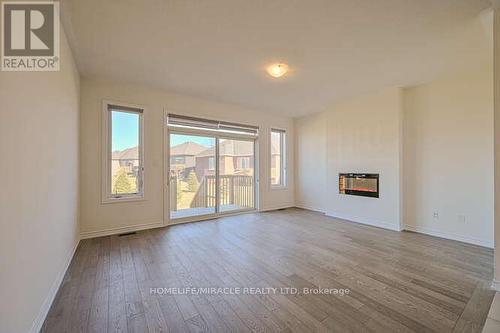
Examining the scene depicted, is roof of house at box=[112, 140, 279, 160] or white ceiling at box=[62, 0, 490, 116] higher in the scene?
white ceiling at box=[62, 0, 490, 116]

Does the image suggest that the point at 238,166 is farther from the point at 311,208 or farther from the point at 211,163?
the point at 311,208

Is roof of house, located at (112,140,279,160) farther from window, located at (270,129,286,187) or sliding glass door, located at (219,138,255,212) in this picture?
window, located at (270,129,286,187)

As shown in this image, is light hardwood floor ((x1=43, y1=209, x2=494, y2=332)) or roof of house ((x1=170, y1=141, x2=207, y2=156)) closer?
light hardwood floor ((x1=43, y1=209, x2=494, y2=332))

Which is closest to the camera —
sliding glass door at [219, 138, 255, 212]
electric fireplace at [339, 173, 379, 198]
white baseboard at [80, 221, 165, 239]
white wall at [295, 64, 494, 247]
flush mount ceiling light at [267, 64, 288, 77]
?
flush mount ceiling light at [267, 64, 288, 77]

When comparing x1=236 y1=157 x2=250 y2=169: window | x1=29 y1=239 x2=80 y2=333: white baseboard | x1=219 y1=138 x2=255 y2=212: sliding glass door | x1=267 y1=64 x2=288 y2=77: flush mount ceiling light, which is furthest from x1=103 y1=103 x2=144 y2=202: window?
x1=267 y1=64 x2=288 y2=77: flush mount ceiling light

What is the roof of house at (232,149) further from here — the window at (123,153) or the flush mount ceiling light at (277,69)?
the flush mount ceiling light at (277,69)

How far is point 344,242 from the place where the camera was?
3477 millimetres

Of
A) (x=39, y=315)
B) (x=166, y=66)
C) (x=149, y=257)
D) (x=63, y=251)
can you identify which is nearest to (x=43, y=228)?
(x=39, y=315)

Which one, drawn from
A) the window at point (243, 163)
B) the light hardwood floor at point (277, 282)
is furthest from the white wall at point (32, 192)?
the window at point (243, 163)

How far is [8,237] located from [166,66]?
9.20 ft

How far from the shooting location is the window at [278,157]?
6.35 m

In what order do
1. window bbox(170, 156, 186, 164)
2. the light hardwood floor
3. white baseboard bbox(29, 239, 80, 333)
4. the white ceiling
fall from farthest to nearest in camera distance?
window bbox(170, 156, 186, 164), the white ceiling, the light hardwood floor, white baseboard bbox(29, 239, 80, 333)

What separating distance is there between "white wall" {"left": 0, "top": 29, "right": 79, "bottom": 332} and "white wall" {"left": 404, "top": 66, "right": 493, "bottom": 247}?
17.4 ft

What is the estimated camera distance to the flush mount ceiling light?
3.24 m
